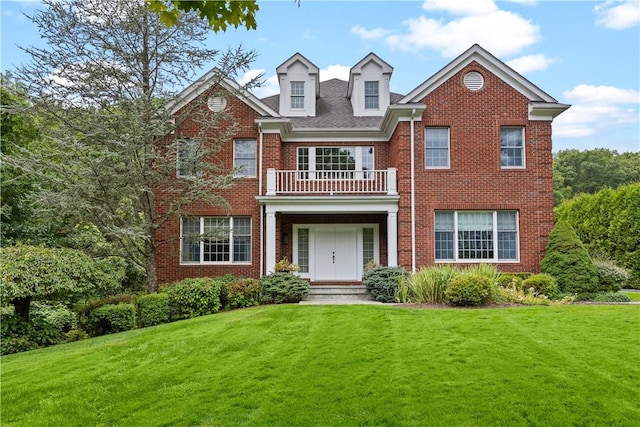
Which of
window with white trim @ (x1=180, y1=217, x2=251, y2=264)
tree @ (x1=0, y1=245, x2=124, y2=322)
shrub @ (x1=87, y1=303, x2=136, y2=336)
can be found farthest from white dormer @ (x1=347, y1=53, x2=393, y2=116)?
tree @ (x1=0, y1=245, x2=124, y2=322)

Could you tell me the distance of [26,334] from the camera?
1023cm

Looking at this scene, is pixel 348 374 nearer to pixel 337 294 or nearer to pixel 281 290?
pixel 281 290

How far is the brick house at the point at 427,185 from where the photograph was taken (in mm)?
15078

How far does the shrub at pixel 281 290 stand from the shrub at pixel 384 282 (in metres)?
2.08

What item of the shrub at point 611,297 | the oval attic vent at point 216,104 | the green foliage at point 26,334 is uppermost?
the oval attic vent at point 216,104

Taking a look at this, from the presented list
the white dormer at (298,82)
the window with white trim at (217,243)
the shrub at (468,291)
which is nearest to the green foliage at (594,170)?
the white dormer at (298,82)

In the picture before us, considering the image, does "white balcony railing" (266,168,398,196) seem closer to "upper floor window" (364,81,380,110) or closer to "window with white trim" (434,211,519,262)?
"window with white trim" (434,211,519,262)

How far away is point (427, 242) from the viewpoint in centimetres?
1505

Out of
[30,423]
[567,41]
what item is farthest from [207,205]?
[567,41]

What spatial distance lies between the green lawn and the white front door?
288 inches

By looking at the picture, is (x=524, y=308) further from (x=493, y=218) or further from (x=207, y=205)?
(x=207, y=205)

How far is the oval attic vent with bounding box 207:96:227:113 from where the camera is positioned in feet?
53.0

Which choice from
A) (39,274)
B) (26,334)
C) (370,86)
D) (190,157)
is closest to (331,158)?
(370,86)

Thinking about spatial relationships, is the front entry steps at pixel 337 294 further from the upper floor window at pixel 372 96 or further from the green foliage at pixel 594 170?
the green foliage at pixel 594 170
